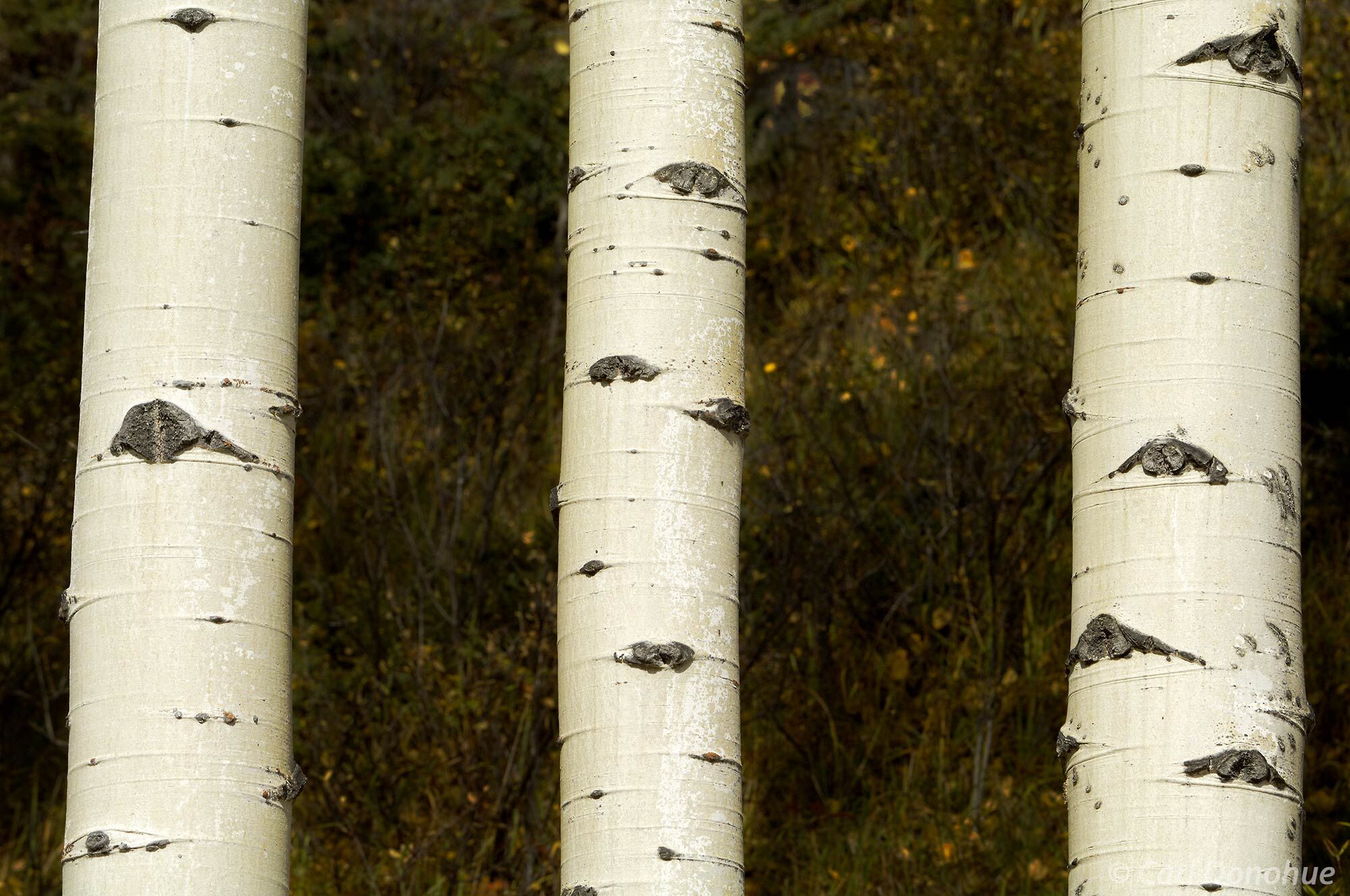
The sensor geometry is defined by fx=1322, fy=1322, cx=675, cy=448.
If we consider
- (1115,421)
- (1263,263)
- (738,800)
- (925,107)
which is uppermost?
(925,107)

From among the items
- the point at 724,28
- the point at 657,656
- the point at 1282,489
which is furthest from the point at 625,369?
the point at 1282,489

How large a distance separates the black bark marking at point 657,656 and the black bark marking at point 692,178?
0.69 m

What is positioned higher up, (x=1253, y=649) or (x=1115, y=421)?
(x=1115, y=421)

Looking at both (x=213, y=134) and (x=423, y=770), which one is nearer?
(x=213, y=134)

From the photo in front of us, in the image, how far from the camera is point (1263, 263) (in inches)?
74.3

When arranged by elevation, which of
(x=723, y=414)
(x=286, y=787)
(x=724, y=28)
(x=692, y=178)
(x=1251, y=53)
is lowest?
(x=286, y=787)

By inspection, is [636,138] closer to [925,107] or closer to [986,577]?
[986,577]

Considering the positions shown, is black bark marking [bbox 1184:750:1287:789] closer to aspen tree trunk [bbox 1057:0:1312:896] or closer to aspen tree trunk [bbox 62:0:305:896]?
aspen tree trunk [bbox 1057:0:1312:896]

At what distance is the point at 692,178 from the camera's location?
2041 mm

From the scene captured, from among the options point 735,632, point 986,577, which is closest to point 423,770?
point 986,577

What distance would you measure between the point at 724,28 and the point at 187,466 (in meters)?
1.06

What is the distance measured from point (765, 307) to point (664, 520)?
5.12 meters

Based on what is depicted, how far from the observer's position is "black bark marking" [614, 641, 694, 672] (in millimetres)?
1892

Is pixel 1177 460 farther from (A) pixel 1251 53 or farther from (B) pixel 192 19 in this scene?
(B) pixel 192 19
